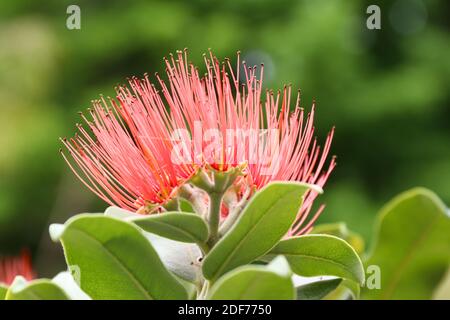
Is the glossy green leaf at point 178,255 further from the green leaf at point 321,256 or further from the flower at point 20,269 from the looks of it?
the flower at point 20,269

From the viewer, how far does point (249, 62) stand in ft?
14.3

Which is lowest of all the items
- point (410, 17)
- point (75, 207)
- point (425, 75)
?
point (75, 207)

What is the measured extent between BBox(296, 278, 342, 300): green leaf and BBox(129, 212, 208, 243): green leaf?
0.12m

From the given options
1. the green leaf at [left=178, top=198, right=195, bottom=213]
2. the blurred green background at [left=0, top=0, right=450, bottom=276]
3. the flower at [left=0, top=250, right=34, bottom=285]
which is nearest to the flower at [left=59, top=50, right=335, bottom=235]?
the green leaf at [left=178, top=198, right=195, bottom=213]

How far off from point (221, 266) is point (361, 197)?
143 inches

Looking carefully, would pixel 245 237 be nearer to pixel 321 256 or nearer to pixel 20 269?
pixel 321 256

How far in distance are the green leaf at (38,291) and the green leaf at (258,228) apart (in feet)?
0.46

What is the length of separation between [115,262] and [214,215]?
0.35 ft

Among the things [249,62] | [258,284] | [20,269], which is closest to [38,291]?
[258,284]

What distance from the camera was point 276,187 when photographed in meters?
0.72

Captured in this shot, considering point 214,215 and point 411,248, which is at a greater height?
point 214,215

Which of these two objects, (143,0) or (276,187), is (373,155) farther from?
(276,187)

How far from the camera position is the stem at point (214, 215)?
2.57 feet
